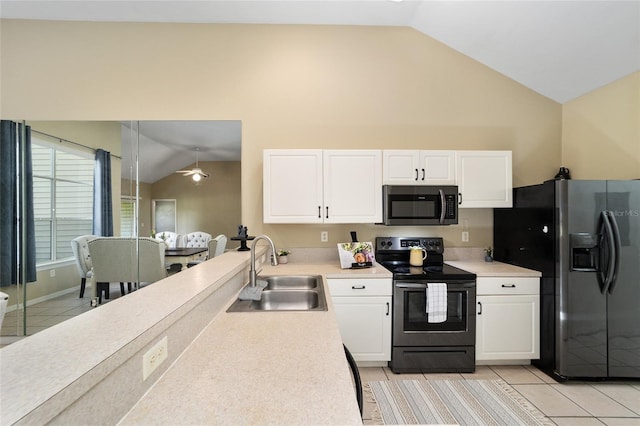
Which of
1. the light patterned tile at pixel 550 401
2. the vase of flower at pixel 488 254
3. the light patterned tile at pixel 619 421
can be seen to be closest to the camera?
the light patterned tile at pixel 619 421

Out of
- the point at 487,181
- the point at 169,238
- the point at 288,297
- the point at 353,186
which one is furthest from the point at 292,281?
the point at 487,181

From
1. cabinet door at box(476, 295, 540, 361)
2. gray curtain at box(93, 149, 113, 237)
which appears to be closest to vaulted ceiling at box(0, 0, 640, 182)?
gray curtain at box(93, 149, 113, 237)

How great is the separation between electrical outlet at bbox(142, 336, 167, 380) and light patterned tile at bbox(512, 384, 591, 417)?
2.54m

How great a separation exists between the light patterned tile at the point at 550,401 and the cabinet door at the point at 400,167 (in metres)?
1.94

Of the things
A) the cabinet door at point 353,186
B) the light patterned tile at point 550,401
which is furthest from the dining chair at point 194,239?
the light patterned tile at point 550,401

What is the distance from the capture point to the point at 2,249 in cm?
275

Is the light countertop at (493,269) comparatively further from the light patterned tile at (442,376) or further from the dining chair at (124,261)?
the dining chair at (124,261)

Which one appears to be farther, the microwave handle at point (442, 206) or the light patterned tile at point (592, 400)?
the microwave handle at point (442, 206)

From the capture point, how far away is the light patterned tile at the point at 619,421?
1932 millimetres

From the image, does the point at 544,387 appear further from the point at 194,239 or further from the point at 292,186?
the point at 194,239

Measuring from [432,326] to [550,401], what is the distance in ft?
3.05

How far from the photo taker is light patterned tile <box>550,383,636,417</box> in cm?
204

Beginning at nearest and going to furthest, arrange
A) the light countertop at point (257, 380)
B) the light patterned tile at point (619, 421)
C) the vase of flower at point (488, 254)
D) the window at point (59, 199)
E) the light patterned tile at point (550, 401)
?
1. the light countertop at point (257, 380)
2. the light patterned tile at point (619, 421)
3. the light patterned tile at point (550, 401)
4. the window at point (59, 199)
5. the vase of flower at point (488, 254)

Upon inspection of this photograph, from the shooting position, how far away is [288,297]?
6.57ft
